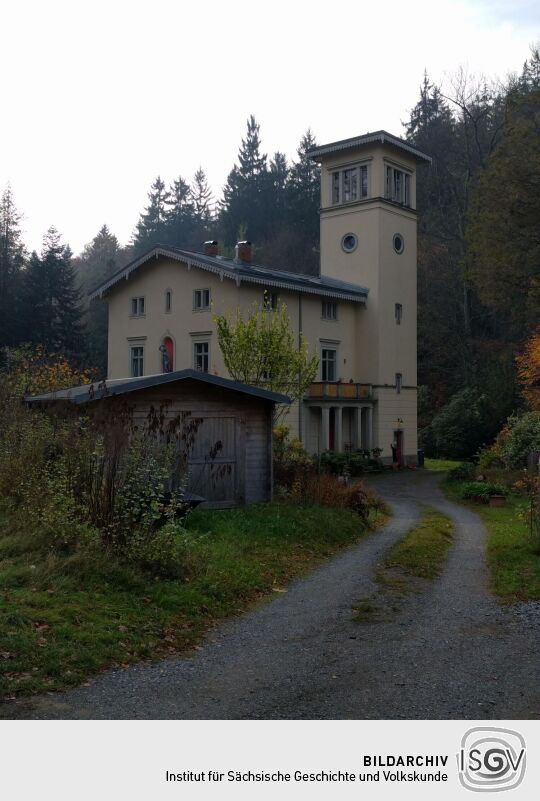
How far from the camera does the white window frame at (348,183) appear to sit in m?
41.8

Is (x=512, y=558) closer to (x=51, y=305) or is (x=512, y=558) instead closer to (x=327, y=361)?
(x=327, y=361)

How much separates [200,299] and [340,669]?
30.0 metres

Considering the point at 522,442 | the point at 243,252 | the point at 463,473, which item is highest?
the point at 243,252

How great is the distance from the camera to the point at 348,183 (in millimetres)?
42750

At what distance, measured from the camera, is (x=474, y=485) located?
27.0 m

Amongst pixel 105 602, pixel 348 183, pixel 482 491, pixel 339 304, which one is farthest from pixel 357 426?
pixel 105 602

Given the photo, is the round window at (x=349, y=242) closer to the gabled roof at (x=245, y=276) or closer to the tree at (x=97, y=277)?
the gabled roof at (x=245, y=276)

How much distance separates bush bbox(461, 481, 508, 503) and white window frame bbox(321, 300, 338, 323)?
1502 cm

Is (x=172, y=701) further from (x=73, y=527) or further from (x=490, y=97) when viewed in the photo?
(x=490, y=97)

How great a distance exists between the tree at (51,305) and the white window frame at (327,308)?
71.3 ft

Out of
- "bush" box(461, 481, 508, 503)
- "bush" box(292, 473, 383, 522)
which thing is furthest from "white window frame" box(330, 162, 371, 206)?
"bush" box(292, 473, 383, 522)

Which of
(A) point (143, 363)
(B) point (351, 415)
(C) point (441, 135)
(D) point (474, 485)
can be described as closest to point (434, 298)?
(C) point (441, 135)

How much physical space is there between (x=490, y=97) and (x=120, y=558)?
166 feet

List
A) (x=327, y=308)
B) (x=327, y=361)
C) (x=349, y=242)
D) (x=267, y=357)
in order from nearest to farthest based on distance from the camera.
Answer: (x=267, y=357) → (x=327, y=308) → (x=327, y=361) → (x=349, y=242)
